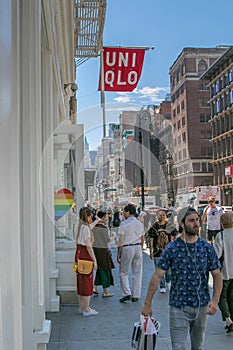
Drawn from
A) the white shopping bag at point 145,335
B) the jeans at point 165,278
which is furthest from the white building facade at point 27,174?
the jeans at point 165,278

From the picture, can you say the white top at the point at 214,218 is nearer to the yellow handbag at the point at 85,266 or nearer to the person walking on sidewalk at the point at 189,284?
the yellow handbag at the point at 85,266

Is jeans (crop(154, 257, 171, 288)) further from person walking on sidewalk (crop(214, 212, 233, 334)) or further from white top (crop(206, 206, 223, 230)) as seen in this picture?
white top (crop(206, 206, 223, 230))

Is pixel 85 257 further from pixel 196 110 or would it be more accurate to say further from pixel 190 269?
pixel 196 110

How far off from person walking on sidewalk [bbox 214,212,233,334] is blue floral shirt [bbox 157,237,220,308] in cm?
184

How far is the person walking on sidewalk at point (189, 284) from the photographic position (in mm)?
3961

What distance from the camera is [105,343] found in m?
5.56

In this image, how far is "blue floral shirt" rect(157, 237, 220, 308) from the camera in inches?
156

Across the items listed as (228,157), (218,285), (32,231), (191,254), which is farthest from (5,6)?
(228,157)

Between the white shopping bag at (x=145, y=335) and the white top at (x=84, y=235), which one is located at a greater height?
the white top at (x=84, y=235)

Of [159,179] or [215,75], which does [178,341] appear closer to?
[159,179]

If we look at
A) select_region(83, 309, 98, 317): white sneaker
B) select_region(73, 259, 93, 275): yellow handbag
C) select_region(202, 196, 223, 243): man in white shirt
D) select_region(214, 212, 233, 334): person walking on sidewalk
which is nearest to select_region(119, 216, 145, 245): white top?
select_region(73, 259, 93, 275): yellow handbag

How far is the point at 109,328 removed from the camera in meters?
6.20

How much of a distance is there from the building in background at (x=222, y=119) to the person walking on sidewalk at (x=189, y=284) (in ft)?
210

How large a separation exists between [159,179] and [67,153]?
203cm
